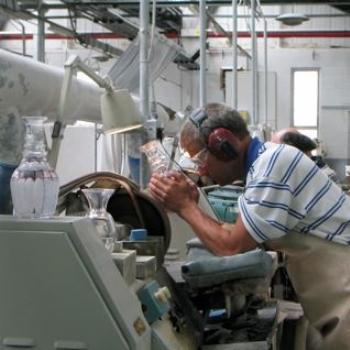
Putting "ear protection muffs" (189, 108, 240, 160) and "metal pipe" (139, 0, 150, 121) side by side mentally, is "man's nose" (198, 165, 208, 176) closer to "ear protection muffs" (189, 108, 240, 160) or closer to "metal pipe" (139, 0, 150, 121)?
"ear protection muffs" (189, 108, 240, 160)

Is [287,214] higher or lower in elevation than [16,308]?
higher

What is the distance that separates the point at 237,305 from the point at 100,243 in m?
0.59

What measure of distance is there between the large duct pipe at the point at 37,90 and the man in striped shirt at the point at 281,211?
1.24 feet

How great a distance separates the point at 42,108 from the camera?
1759 mm

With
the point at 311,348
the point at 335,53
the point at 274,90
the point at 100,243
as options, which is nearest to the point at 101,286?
the point at 100,243

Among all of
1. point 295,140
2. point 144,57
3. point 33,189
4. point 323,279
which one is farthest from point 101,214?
point 295,140

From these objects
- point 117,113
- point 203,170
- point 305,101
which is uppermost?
point 305,101

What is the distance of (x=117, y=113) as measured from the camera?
6.27 ft

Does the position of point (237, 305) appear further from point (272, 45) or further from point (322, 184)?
point (272, 45)

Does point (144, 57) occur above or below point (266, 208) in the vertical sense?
above

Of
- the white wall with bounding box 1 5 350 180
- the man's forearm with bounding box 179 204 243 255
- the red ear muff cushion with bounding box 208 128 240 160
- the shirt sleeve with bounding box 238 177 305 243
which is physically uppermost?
the white wall with bounding box 1 5 350 180

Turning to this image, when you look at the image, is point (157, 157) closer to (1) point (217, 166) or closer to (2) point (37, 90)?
(1) point (217, 166)

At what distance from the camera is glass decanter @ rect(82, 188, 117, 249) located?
1277 millimetres

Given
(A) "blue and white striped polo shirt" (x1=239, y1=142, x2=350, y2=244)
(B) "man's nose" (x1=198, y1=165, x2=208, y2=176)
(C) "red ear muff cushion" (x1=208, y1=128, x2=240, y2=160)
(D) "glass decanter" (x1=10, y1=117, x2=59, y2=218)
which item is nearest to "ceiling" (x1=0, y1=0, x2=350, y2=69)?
(B) "man's nose" (x1=198, y1=165, x2=208, y2=176)
